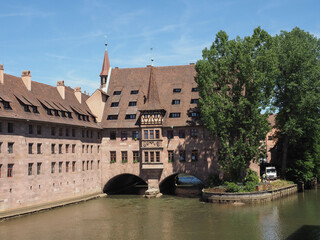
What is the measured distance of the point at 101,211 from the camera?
44.1 metres

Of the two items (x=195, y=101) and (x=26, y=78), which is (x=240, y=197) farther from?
(x=26, y=78)

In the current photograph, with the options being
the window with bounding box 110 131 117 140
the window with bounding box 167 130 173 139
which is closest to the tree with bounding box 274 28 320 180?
the window with bounding box 167 130 173 139

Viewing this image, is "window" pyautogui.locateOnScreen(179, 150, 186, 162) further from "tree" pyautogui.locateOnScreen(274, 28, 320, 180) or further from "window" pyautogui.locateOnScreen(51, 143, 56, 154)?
"window" pyautogui.locateOnScreen(51, 143, 56, 154)

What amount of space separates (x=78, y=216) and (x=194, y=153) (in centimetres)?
2140

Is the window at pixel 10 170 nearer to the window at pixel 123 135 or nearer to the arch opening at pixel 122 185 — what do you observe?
the arch opening at pixel 122 185

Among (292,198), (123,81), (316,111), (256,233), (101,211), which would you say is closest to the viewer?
(256,233)

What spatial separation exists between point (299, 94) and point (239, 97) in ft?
34.1

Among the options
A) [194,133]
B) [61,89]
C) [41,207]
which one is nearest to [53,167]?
[41,207]

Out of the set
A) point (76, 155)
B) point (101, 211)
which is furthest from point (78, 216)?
point (76, 155)

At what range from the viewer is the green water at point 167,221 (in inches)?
1265

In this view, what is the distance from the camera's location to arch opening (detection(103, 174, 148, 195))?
199 feet

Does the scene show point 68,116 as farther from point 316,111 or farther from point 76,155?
point 316,111

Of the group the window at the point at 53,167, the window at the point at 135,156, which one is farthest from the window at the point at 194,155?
the window at the point at 53,167

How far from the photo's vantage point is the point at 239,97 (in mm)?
49625
